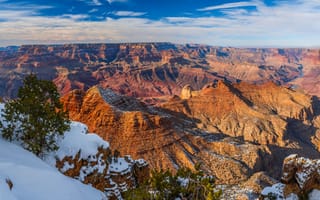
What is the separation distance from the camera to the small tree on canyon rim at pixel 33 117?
83.3ft

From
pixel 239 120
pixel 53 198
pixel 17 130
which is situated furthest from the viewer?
pixel 239 120

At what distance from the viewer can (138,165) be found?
34625 millimetres

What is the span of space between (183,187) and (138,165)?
18.6 metres

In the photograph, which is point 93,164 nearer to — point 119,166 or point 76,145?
point 76,145

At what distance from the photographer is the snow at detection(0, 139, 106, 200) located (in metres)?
16.7

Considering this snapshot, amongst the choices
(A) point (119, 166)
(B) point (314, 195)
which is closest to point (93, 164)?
(A) point (119, 166)

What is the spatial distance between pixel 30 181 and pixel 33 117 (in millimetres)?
8702

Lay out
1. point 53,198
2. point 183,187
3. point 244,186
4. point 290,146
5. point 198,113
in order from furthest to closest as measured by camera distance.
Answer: point 198,113 < point 290,146 < point 244,186 < point 53,198 < point 183,187

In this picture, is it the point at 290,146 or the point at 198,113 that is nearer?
the point at 290,146

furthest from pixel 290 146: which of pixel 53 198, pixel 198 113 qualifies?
pixel 53 198

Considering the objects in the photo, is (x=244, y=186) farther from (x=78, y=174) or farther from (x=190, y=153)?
(x=78, y=174)

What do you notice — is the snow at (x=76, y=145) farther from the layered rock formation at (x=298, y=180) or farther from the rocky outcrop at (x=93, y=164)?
the layered rock formation at (x=298, y=180)

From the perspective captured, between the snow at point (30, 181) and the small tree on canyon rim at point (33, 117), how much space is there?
8.35ft

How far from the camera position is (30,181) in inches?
716
